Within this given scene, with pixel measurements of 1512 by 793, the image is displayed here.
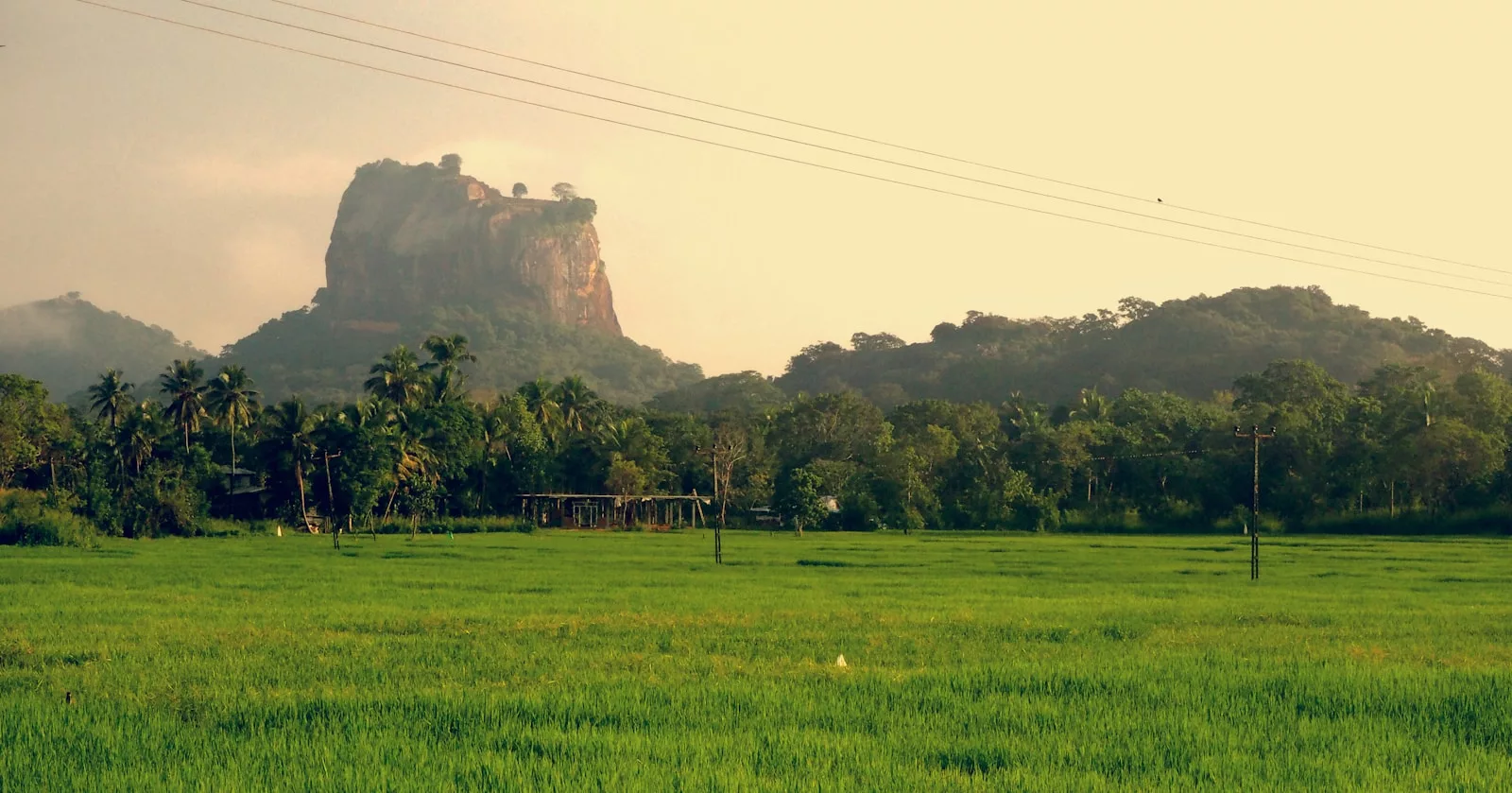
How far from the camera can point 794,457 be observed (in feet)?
369

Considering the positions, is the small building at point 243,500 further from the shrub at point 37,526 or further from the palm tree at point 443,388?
the shrub at point 37,526

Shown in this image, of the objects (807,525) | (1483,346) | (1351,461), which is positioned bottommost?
(807,525)

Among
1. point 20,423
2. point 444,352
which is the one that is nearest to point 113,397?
point 20,423

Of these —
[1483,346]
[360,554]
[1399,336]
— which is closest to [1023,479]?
[360,554]

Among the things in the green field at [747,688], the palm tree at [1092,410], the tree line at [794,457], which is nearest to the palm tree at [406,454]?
the tree line at [794,457]

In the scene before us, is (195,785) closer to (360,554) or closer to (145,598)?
(145,598)

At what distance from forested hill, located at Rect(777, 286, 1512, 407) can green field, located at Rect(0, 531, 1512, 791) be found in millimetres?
151478

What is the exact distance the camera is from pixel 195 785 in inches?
375

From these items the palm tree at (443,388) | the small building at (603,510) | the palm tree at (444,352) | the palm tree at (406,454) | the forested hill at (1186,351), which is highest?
the forested hill at (1186,351)

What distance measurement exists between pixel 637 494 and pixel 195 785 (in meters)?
90.3

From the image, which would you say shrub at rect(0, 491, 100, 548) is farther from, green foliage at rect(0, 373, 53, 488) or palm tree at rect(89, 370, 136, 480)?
palm tree at rect(89, 370, 136, 480)

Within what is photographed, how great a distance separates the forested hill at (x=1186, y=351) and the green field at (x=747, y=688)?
497 ft

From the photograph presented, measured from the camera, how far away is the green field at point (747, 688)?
1025 cm

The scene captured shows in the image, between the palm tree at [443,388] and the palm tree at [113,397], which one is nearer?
the palm tree at [113,397]
